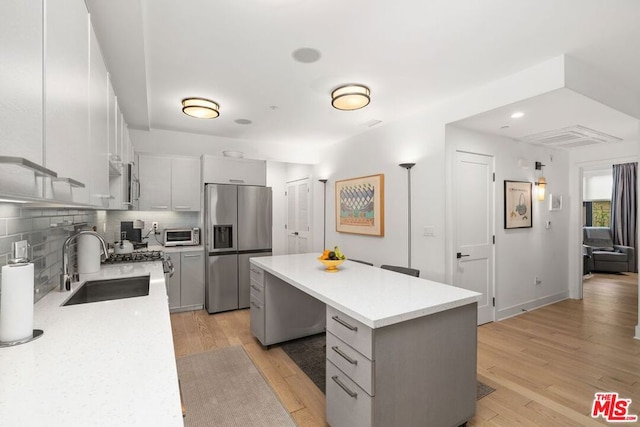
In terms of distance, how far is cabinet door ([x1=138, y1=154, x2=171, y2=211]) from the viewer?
4227 mm

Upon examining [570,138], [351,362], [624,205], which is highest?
[570,138]

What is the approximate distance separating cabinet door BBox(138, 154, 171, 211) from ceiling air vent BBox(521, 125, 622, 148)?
4889mm

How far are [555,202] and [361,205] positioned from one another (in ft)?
9.67

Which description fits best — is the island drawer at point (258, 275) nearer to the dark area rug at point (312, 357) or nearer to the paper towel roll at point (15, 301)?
the dark area rug at point (312, 357)

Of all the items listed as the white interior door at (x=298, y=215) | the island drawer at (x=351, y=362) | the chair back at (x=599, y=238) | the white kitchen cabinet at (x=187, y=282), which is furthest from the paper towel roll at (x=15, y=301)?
the chair back at (x=599, y=238)

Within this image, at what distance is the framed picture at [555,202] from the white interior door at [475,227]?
4.79ft

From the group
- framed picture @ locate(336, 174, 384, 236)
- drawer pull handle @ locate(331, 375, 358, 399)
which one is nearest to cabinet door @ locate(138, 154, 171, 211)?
framed picture @ locate(336, 174, 384, 236)

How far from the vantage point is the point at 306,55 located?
2439mm

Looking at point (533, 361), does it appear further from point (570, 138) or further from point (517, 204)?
point (570, 138)

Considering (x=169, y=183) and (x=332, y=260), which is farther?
(x=169, y=183)

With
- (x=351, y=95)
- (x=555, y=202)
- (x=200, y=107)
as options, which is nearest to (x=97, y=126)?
(x=200, y=107)

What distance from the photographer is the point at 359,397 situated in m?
1.61

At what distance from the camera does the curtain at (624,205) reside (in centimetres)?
700

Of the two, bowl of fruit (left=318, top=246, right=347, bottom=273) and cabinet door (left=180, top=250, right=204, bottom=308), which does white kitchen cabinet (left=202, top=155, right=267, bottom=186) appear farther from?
bowl of fruit (left=318, top=246, right=347, bottom=273)
